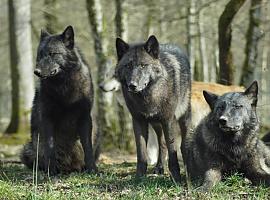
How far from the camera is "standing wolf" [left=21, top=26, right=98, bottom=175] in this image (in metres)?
7.88

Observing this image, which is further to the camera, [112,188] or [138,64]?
[138,64]

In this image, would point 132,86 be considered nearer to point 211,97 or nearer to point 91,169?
point 211,97

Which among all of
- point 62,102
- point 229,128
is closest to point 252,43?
point 62,102

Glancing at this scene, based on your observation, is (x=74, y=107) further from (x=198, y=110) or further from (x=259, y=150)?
(x=198, y=110)

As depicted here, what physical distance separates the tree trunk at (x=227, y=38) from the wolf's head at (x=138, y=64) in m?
4.30

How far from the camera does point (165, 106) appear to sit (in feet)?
24.4

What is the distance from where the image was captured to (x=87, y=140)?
8.23m

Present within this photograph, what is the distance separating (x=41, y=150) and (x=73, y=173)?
0.73 meters

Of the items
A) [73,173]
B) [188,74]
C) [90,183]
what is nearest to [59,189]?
[90,183]

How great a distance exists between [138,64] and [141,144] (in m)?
1.19

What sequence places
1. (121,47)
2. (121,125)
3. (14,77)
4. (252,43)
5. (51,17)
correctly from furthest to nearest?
(51,17)
(14,77)
(121,125)
(252,43)
(121,47)

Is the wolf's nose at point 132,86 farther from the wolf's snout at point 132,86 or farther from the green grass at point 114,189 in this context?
the green grass at point 114,189

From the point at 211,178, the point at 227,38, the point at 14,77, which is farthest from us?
the point at 14,77

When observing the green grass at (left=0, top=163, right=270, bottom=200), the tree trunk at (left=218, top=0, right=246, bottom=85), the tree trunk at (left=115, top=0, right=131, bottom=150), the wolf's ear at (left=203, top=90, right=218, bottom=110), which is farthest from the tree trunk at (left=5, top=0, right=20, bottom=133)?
the wolf's ear at (left=203, top=90, right=218, bottom=110)
